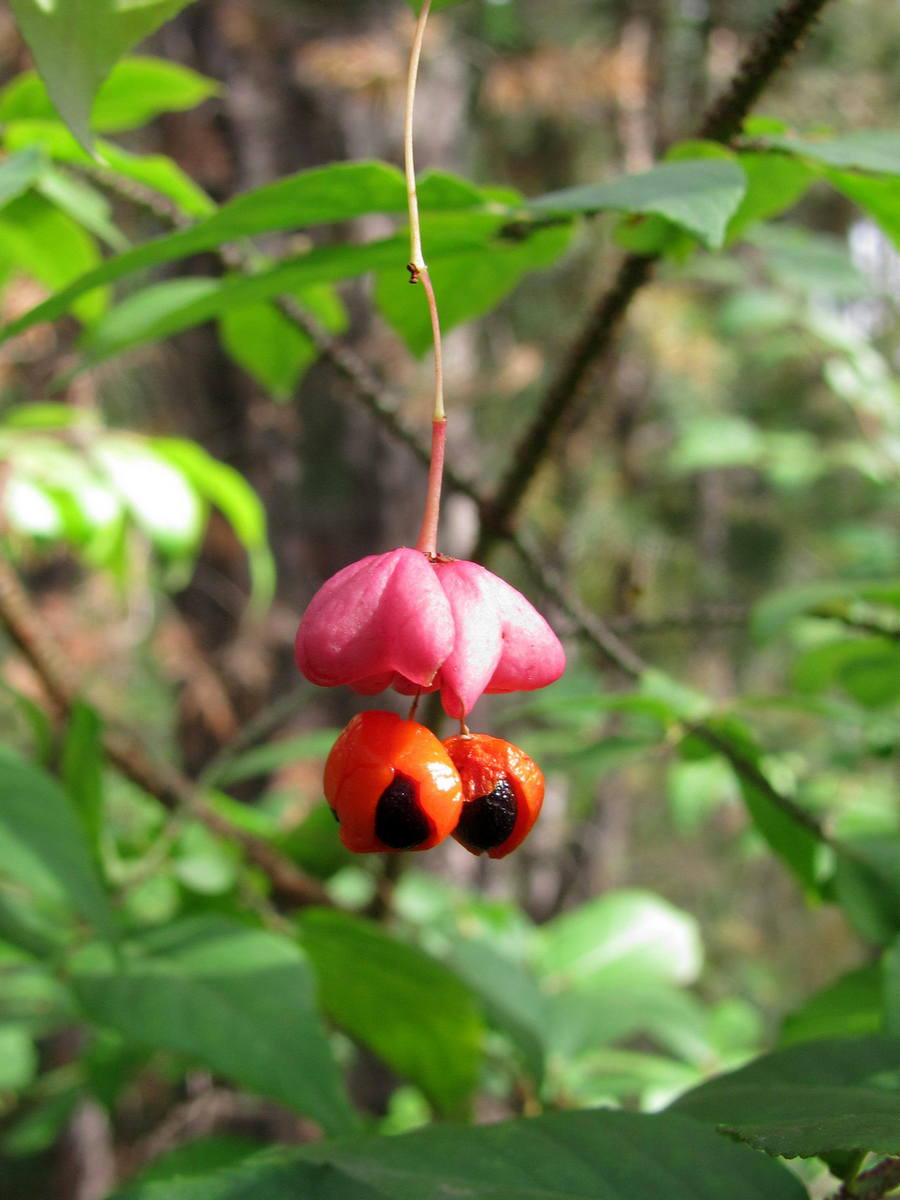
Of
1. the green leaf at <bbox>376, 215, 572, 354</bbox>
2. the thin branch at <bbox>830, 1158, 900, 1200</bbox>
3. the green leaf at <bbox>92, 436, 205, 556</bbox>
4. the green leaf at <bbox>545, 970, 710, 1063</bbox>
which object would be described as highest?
the green leaf at <bbox>376, 215, 572, 354</bbox>

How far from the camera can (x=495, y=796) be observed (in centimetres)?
46

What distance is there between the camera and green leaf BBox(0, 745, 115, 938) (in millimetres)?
635

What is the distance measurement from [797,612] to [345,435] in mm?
1458

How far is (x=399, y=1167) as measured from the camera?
0.44 m

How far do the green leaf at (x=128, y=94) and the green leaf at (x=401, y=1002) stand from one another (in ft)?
2.36

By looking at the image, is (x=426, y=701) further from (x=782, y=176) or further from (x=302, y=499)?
(x=302, y=499)

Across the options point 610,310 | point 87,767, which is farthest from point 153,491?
point 610,310

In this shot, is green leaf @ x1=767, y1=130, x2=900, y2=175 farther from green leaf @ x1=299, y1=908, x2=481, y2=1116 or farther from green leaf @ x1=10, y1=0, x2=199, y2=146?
green leaf @ x1=299, y1=908, x2=481, y2=1116

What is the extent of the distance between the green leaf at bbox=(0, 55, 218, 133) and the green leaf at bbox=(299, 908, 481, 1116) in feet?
2.36

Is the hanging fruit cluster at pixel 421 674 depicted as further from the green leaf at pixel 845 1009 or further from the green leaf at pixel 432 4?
the green leaf at pixel 845 1009

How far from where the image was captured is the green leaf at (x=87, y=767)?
0.89m

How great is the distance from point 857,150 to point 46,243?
719 millimetres

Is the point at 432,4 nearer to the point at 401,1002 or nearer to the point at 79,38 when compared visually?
the point at 79,38

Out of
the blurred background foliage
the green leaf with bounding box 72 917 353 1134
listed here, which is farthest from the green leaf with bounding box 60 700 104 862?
the green leaf with bounding box 72 917 353 1134
